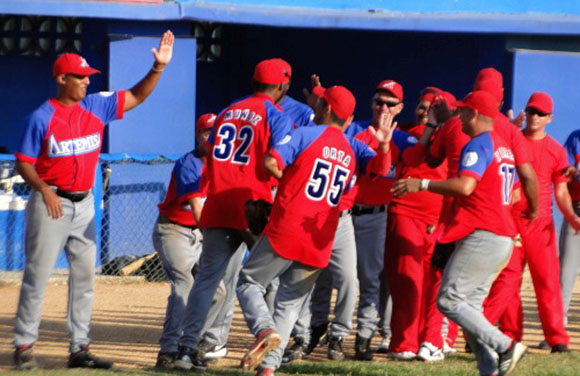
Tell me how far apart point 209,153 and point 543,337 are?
3.68 m

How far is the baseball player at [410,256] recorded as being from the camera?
27.6 ft

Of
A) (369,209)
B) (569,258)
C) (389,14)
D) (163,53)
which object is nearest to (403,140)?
(369,209)

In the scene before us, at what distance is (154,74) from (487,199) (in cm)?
247

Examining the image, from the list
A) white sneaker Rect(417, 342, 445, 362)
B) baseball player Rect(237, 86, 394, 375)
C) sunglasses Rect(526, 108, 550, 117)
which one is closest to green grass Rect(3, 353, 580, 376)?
white sneaker Rect(417, 342, 445, 362)

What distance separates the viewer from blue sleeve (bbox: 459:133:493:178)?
23.1 ft

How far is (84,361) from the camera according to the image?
7.70m

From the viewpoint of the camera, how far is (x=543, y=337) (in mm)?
9688

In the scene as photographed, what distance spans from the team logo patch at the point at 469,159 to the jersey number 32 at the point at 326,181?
0.75m

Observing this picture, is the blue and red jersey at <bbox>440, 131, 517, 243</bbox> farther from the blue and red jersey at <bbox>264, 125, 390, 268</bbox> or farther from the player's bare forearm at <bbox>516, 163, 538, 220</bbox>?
the blue and red jersey at <bbox>264, 125, 390, 268</bbox>

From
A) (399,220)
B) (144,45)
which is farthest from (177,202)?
(144,45)

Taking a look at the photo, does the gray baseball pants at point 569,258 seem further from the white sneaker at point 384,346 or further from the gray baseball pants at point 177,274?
the gray baseball pants at point 177,274

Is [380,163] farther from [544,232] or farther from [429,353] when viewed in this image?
[544,232]

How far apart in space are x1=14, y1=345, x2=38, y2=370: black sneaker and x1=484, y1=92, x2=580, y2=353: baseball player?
3555 mm

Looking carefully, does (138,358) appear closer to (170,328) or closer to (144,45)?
(170,328)
